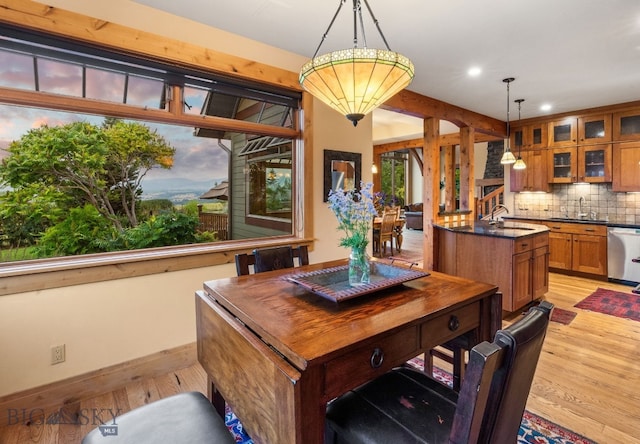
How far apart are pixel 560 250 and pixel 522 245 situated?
2.42 meters

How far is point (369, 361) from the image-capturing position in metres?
1.15

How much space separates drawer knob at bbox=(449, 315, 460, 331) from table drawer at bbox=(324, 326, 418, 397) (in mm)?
228

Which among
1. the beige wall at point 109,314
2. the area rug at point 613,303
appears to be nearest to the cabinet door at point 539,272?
the area rug at point 613,303

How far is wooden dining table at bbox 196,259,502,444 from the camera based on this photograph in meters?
1.02

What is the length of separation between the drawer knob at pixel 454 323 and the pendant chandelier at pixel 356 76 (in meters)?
1.06

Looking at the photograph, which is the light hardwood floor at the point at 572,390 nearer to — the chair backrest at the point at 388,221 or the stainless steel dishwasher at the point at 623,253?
the stainless steel dishwasher at the point at 623,253

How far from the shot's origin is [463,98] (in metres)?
4.66

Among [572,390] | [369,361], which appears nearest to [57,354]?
[369,361]

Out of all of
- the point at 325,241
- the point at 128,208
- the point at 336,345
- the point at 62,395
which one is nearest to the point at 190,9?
the point at 128,208

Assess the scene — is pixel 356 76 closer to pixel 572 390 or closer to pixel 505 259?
pixel 572 390

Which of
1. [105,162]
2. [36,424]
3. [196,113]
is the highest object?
[196,113]

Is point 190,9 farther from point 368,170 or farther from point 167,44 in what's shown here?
point 368,170

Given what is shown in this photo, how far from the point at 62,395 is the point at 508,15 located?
4.05m

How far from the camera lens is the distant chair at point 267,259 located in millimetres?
2156
